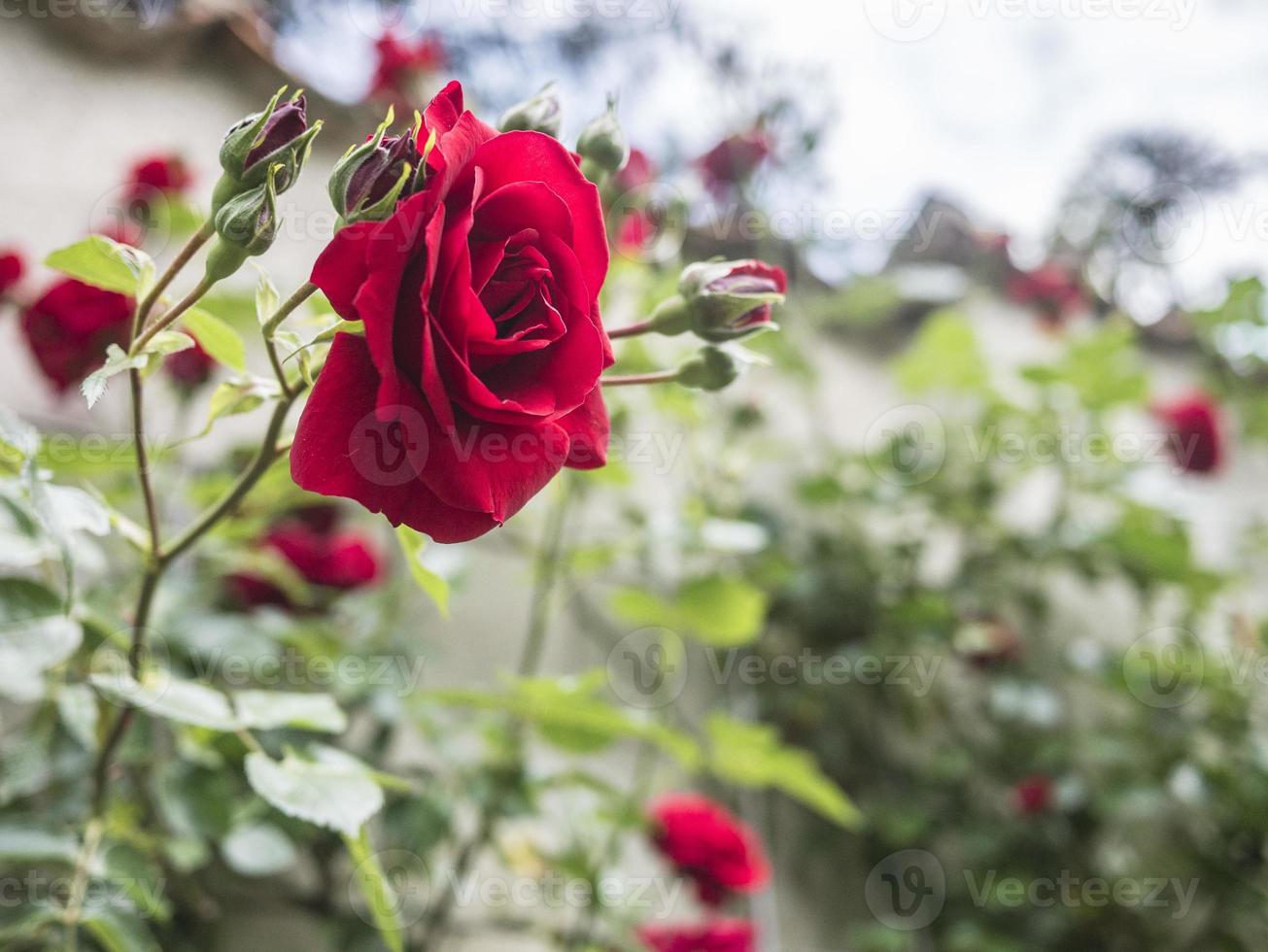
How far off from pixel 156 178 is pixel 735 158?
36.2 inches

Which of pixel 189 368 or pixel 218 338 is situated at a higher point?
pixel 218 338

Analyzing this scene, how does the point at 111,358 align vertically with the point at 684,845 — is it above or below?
above

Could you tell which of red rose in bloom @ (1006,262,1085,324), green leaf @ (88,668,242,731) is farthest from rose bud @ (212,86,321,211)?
red rose in bloom @ (1006,262,1085,324)

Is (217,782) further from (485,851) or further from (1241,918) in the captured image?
(1241,918)

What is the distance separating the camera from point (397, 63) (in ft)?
3.47

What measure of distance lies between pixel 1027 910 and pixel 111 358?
146cm

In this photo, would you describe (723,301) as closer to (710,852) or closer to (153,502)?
(153,502)

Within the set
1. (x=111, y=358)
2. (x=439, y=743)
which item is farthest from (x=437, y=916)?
(x=111, y=358)

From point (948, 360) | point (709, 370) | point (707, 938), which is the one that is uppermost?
point (709, 370)

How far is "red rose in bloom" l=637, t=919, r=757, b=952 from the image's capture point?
0.88 m

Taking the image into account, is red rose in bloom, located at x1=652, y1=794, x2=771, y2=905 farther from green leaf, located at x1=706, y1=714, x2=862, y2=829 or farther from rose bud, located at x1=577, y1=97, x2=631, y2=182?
rose bud, located at x1=577, y1=97, x2=631, y2=182

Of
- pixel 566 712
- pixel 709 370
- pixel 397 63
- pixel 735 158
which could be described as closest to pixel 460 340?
pixel 709 370

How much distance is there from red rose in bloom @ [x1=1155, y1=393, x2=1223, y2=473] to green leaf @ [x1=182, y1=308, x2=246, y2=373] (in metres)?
1.59

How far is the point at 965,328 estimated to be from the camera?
151 centimetres
